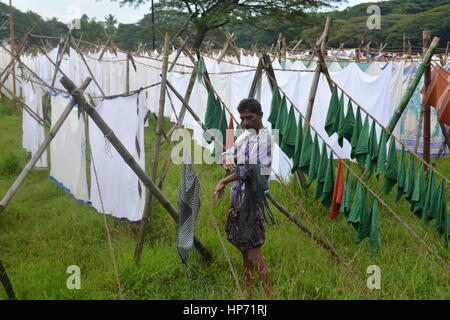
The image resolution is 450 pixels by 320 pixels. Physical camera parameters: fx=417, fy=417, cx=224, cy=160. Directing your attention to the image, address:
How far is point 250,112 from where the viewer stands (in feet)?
8.63

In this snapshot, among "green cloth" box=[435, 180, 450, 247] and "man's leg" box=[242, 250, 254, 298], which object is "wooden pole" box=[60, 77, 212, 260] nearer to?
"man's leg" box=[242, 250, 254, 298]

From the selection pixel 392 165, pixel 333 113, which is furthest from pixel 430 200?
pixel 333 113

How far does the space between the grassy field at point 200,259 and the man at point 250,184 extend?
0.27 meters

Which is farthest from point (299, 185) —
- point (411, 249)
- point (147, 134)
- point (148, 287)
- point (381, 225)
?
point (147, 134)

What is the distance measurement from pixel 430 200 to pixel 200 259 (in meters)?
1.84

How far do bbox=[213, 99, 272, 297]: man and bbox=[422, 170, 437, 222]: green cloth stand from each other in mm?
1414

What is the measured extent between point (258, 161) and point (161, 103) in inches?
41.1

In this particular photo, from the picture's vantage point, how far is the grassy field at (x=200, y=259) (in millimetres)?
2840

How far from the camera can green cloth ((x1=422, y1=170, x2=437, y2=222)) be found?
3203 millimetres

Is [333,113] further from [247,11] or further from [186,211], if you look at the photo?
[247,11]

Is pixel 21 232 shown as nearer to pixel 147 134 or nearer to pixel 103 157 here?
pixel 103 157

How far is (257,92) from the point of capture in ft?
14.1

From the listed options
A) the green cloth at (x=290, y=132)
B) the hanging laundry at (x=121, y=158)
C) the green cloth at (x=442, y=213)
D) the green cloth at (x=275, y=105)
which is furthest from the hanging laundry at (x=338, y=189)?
the hanging laundry at (x=121, y=158)

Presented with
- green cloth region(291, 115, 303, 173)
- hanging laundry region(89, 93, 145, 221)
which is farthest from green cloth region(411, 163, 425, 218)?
hanging laundry region(89, 93, 145, 221)
